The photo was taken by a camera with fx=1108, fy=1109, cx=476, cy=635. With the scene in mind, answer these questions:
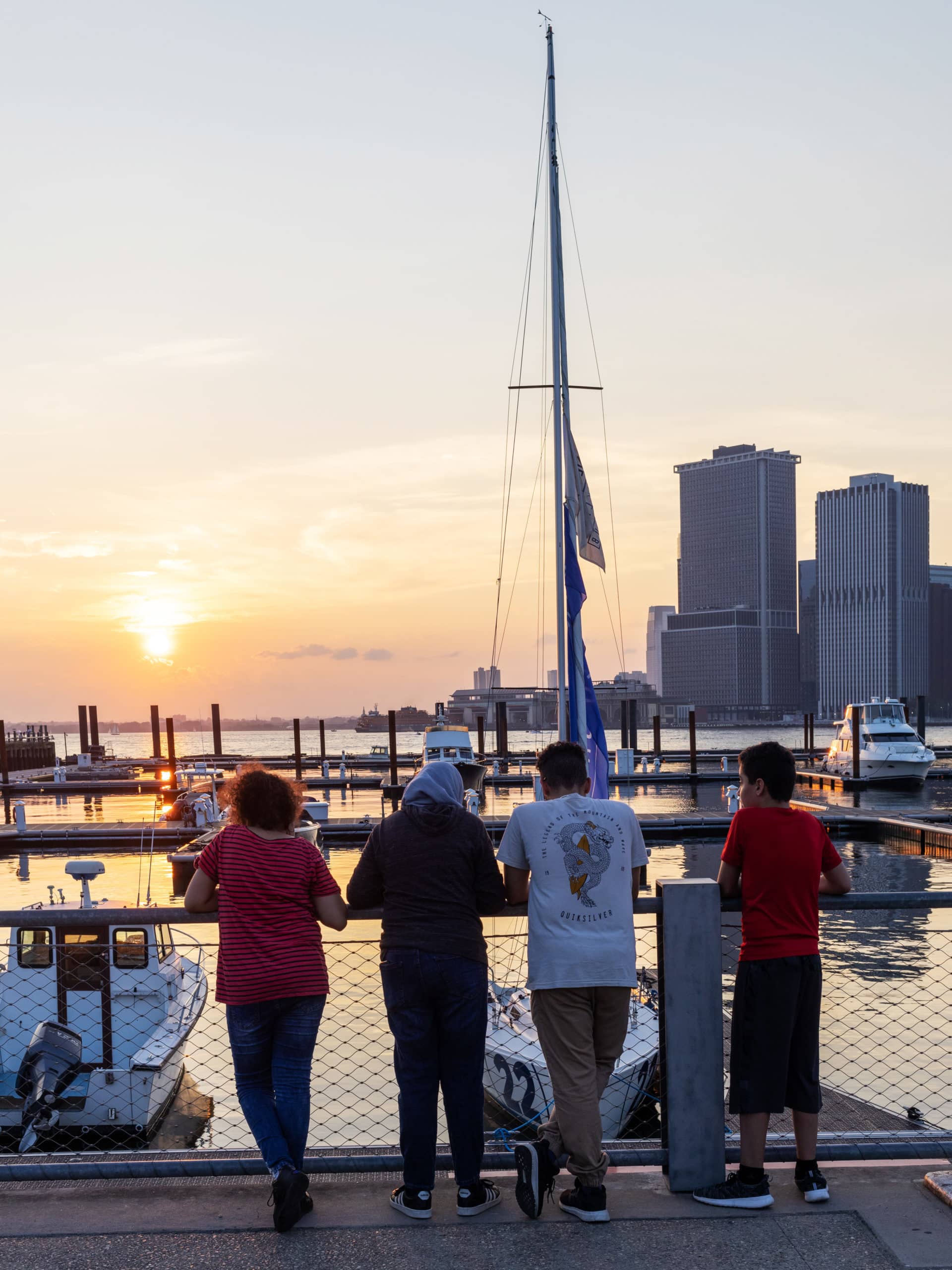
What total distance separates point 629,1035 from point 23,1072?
19.7 feet

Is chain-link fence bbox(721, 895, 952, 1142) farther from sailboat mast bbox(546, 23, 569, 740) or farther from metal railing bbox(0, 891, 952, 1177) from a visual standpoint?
sailboat mast bbox(546, 23, 569, 740)

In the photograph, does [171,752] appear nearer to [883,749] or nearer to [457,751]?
[457,751]

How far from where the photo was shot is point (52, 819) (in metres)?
46.7

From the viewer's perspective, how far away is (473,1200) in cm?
424

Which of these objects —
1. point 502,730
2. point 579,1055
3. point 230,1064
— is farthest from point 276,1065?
point 502,730

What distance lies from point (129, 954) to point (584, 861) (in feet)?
30.2

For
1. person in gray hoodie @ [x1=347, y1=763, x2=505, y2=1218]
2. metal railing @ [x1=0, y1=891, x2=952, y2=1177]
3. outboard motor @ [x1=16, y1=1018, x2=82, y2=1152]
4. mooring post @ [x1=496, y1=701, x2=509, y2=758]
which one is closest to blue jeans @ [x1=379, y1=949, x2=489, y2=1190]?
person in gray hoodie @ [x1=347, y1=763, x2=505, y2=1218]

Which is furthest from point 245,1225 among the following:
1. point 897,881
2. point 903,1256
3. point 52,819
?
point 52,819

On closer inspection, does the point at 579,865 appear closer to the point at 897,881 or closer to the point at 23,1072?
the point at 23,1072

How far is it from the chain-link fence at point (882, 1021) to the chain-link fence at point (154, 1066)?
1370 millimetres

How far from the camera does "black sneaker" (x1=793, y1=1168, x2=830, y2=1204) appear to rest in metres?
4.28

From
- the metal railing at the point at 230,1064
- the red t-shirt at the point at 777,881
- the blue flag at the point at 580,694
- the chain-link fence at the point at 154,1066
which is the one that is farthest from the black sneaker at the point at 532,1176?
the blue flag at the point at 580,694

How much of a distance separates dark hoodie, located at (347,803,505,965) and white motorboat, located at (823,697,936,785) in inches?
2072

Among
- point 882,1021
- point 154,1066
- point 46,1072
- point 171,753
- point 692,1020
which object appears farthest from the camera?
point 171,753
